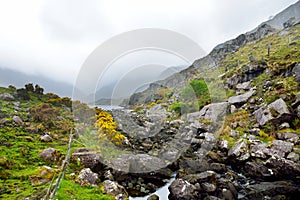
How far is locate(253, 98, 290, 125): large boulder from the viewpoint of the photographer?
15977 millimetres

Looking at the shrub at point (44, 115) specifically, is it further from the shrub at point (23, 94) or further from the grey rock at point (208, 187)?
the grey rock at point (208, 187)

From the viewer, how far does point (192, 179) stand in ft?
35.4

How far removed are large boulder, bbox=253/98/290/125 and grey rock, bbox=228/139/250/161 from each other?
3.79 meters

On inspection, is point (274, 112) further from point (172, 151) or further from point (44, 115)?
point (44, 115)

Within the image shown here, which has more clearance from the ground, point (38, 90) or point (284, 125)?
point (38, 90)

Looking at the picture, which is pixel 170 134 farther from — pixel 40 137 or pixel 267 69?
pixel 267 69

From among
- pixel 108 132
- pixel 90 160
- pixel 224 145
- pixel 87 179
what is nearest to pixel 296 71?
pixel 224 145

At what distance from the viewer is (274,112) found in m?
16.5

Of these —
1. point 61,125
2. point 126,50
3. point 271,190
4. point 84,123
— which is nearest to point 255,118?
point 271,190

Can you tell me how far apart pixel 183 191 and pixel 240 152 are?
5835 mm

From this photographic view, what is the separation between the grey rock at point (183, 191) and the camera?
378 inches

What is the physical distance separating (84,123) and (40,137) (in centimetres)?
461

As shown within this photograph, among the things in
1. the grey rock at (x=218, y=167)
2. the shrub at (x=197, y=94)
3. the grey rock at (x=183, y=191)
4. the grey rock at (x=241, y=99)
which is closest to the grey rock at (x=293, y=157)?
the grey rock at (x=218, y=167)

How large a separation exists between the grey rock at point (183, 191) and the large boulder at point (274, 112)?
980 centimetres
